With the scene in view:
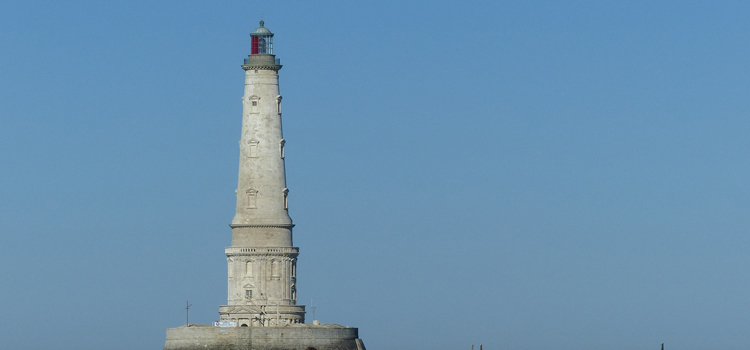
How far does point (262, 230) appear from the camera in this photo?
11925 centimetres

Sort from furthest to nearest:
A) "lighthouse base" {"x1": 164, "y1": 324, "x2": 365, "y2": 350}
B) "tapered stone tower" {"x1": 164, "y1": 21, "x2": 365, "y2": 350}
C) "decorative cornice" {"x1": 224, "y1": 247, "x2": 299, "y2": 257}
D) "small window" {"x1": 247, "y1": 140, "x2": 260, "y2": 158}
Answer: "small window" {"x1": 247, "y1": 140, "x2": 260, "y2": 158}
"decorative cornice" {"x1": 224, "y1": 247, "x2": 299, "y2": 257}
"tapered stone tower" {"x1": 164, "y1": 21, "x2": 365, "y2": 350}
"lighthouse base" {"x1": 164, "y1": 324, "x2": 365, "y2": 350}

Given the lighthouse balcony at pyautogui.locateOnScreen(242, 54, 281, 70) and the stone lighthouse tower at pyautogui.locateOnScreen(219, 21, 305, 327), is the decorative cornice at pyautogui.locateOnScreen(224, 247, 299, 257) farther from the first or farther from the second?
the lighthouse balcony at pyautogui.locateOnScreen(242, 54, 281, 70)

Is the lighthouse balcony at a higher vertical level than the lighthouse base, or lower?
higher

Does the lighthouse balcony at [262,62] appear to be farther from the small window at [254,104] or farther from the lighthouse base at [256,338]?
the lighthouse base at [256,338]

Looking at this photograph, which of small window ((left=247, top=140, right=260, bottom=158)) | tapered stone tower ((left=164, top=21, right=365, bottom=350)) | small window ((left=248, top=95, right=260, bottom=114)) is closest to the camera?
tapered stone tower ((left=164, top=21, right=365, bottom=350))

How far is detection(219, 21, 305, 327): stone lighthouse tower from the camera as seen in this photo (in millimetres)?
118812

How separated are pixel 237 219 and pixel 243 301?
16.1 feet

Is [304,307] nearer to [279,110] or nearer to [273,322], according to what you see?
[273,322]

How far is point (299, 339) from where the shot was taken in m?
115

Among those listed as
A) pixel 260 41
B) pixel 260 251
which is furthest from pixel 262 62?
pixel 260 251

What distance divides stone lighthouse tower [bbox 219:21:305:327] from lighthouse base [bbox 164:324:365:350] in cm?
277

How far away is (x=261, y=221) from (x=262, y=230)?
0.54m

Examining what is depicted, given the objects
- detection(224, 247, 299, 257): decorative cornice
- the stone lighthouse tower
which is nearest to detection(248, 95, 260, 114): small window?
the stone lighthouse tower

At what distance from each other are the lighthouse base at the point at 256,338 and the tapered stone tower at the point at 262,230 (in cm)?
12
